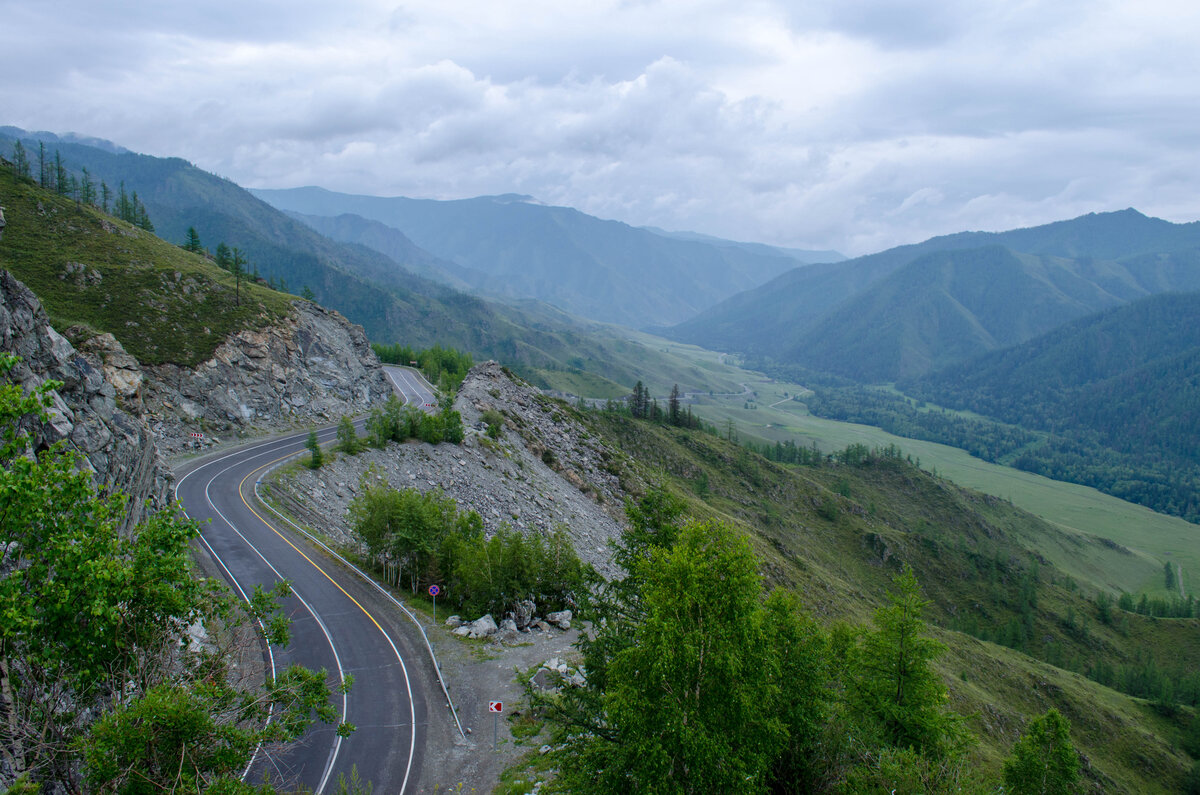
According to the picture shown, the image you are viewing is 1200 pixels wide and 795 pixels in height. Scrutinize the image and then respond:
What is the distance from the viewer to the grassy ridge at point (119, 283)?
6894 cm

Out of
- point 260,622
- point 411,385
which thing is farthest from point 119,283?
point 260,622

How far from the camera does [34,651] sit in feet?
34.7

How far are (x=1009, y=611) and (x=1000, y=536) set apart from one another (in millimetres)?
50179

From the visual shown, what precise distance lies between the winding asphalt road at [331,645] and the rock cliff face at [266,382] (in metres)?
13.6

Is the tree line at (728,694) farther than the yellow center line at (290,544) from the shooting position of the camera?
No

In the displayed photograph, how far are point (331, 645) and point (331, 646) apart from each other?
0.34ft

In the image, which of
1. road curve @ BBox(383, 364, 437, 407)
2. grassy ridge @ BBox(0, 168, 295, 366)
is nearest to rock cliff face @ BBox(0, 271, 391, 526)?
grassy ridge @ BBox(0, 168, 295, 366)

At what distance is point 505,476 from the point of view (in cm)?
6956

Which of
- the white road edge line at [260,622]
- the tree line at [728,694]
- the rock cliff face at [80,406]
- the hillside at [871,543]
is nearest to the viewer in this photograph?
the tree line at [728,694]

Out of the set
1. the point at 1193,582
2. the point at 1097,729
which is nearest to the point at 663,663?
the point at 1097,729

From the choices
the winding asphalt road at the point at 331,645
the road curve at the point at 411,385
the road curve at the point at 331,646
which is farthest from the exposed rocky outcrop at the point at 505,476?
the road curve at the point at 411,385

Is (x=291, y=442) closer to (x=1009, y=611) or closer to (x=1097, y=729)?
(x=1097, y=729)

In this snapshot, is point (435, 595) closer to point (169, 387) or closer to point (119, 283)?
point (169, 387)

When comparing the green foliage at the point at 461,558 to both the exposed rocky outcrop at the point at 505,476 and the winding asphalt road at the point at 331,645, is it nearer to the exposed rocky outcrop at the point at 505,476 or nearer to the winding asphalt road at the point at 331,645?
the winding asphalt road at the point at 331,645
